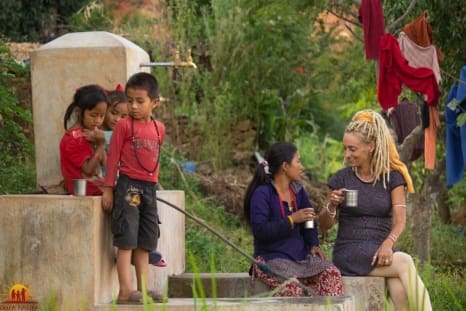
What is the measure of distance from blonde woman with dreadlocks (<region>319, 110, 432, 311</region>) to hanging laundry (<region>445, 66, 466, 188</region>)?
171cm

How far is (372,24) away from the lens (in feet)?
32.4

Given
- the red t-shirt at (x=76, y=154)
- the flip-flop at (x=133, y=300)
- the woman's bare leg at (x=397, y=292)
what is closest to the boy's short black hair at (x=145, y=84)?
the red t-shirt at (x=76, y=154)

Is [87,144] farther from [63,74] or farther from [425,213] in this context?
[425,213]

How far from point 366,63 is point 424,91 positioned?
4427 mm

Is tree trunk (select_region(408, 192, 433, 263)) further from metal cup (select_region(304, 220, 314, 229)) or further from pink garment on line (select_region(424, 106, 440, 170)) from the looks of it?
metal cup (select_region(304, 220, 314, 229))

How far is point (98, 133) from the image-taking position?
6758 mm

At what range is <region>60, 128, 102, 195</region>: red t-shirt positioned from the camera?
22.2 feet

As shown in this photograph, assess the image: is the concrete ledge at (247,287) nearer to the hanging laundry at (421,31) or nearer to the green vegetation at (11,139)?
the green vegetation at (11,139)

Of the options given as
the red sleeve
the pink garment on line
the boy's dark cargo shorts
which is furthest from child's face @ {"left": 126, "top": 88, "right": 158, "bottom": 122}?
the pink garment on line

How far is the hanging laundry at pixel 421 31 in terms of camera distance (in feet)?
30.8

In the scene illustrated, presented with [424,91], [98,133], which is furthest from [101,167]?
[424,91]

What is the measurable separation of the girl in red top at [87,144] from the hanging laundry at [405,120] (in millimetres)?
4392

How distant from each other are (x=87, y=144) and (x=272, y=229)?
118 cm

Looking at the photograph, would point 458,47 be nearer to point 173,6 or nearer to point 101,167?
point 101,167
